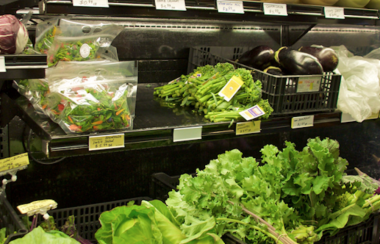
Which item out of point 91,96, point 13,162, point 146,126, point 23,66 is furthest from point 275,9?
point 13,162

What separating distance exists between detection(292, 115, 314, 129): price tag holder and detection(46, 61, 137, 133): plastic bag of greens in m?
0.81

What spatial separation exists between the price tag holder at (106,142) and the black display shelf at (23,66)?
28cm

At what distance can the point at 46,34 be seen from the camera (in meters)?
1.38

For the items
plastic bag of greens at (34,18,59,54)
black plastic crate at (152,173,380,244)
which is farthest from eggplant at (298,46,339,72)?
plastic bag of greens at (34,18,59,54)

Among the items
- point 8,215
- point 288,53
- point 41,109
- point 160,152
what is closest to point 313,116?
point 288,53

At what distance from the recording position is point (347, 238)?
1.33m

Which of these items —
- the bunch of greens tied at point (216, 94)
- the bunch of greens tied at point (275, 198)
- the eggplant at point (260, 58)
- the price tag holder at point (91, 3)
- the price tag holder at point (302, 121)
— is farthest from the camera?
the eggplant at point (260, 58)

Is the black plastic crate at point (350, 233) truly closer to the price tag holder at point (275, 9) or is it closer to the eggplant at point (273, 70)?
the eggplant at point (273, 70)

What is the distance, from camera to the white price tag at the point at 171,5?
1368mm

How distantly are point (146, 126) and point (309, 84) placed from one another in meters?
0.88

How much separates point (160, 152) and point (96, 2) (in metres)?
1.22

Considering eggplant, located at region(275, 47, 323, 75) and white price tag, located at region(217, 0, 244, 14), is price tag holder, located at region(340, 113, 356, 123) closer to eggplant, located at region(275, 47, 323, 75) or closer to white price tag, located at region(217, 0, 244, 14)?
eggplant, located at region(275, 47, 323, 75)

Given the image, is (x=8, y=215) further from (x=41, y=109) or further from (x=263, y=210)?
(x=263, y=210)

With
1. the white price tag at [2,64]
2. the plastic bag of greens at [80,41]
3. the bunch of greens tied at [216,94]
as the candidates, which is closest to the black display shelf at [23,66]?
the white price tag at [2,64]
